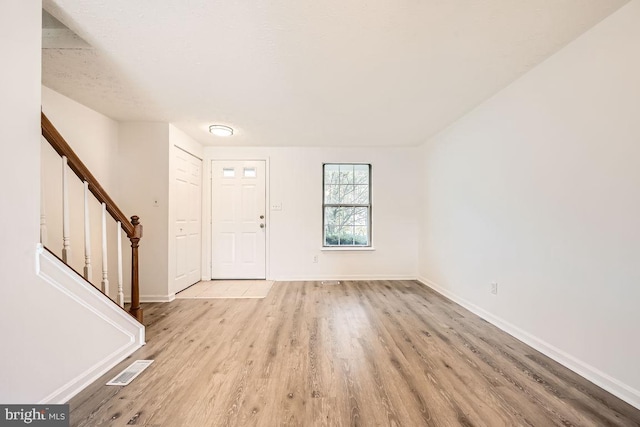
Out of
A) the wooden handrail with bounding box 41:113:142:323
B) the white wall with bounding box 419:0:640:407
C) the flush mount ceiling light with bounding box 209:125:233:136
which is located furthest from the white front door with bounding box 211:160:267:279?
the white wall with bounding box 419:0:640:407

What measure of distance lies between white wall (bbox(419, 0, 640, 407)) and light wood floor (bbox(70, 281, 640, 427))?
0.79 feet

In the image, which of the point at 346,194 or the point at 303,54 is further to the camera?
the point at 346,194

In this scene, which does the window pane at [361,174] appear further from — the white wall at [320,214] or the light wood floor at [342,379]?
the light wood floor at [342,379]

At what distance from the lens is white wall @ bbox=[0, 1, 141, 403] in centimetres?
125

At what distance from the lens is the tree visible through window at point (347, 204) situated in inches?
182

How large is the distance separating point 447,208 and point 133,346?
3.82m

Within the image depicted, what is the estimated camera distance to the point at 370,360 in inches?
76.4

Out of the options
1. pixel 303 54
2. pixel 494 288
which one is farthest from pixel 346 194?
pixel 303 54

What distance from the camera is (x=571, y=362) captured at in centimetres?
184

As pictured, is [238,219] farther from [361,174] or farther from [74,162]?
[74,162]

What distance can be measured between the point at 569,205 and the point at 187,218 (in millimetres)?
4364

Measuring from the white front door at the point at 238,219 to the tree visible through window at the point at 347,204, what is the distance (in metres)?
1.17

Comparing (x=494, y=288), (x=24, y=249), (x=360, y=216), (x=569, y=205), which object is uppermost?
(x=569, y=205)

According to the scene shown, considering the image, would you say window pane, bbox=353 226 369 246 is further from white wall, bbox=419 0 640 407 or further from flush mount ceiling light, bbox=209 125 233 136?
flush mount ceiling light, bbox=209 125 233 136
